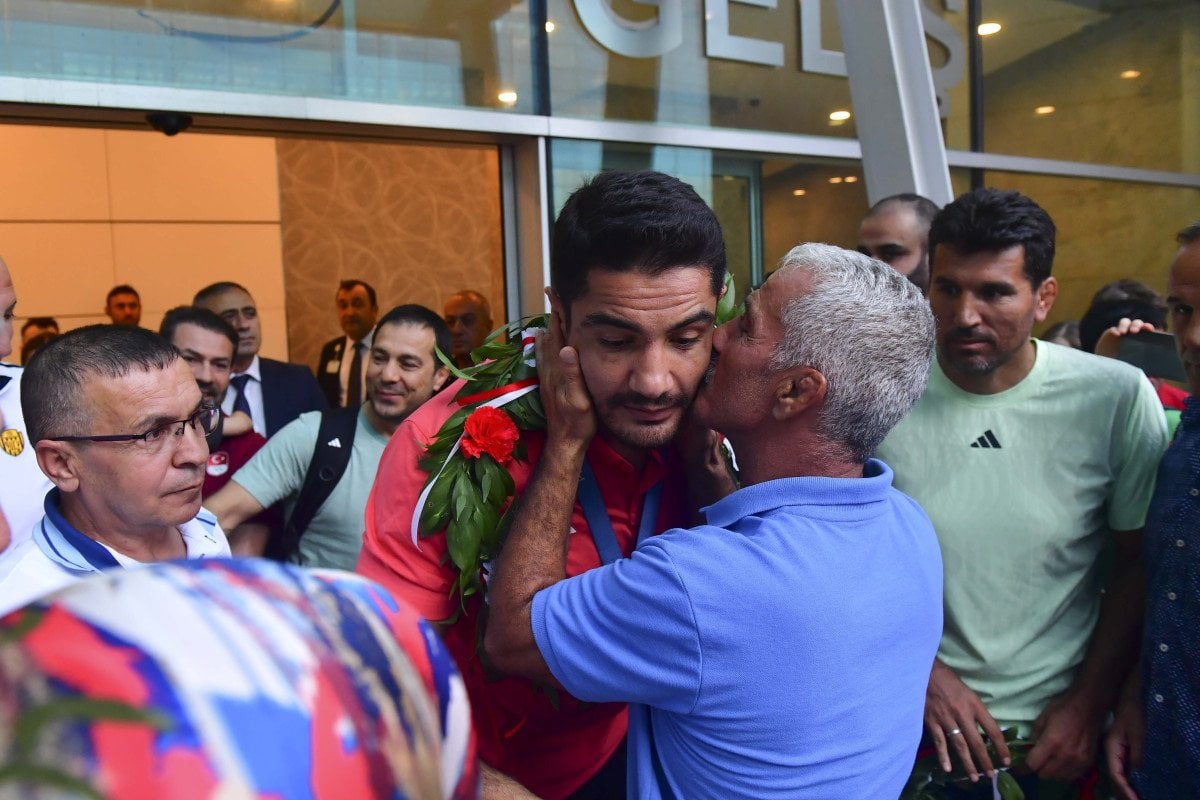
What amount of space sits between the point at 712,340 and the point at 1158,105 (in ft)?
27.3

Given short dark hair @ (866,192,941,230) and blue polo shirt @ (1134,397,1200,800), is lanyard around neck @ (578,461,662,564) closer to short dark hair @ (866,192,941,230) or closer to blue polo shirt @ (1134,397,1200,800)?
blue polo shirt @ (1134,397,1200,800)

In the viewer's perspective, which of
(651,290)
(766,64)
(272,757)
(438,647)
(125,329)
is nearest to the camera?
(272,757)

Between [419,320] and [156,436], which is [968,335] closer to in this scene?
[156,436]

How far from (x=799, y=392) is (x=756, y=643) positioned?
437 millimetres

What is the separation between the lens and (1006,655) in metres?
2.20

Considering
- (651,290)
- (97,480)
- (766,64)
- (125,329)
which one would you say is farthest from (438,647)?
(766,64)

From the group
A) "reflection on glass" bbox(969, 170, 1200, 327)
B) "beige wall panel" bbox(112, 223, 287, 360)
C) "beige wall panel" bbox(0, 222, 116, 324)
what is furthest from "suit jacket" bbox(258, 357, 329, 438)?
"reflection on glass" bbox(969, 170, 1200, 327)

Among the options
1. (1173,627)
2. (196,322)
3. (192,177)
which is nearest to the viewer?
(1173,627)

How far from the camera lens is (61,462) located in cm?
198

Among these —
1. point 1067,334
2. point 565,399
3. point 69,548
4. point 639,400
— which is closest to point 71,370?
point 69,548

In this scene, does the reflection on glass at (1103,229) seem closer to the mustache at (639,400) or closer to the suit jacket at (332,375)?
the suit jacket at (332,375)

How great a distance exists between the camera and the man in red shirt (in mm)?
1682

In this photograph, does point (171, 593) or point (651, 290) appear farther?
point (651, 290)

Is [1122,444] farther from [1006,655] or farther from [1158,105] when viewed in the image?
[1158,105]
